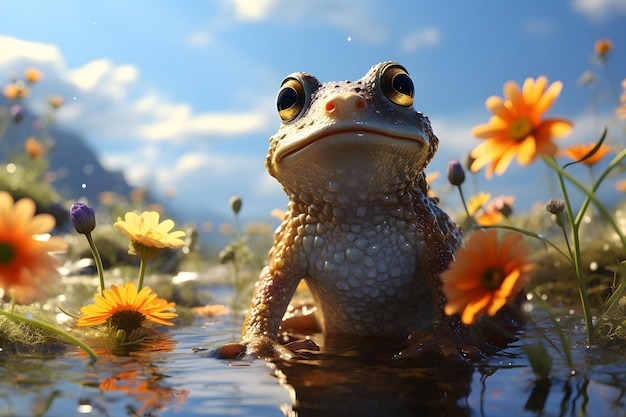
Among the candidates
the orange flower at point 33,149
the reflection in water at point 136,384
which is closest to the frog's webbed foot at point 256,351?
the reflection in water at point 136,384

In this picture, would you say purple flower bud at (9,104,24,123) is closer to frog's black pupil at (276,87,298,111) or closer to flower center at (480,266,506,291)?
frog's black pupil at (276,87,298,111)

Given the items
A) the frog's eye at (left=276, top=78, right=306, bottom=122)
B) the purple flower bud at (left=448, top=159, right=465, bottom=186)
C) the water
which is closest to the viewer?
the water

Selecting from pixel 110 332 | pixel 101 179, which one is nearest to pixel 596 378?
pixel 110 332

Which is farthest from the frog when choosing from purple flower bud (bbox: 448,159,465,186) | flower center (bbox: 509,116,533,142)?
flower center (bbox: 509,116,533,142)

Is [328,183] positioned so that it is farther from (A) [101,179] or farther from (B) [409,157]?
(A) [101,179]

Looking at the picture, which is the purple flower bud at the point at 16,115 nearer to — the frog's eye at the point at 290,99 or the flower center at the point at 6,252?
the frog's eye at the point at 290,99

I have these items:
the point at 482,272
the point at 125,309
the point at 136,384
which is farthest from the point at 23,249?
the point at 482,272
